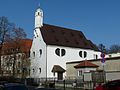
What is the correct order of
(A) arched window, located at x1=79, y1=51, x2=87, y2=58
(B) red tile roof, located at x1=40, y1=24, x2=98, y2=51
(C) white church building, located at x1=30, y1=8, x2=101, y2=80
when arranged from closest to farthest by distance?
(C) white church building, located at x1=30, y1=8, x2=101, y2=80
(B) red tile roof, located at x1=40, y1=24, x2=98, y2=51
(A) arched window, located at x1=79, y1=51, x2=87, y2=58

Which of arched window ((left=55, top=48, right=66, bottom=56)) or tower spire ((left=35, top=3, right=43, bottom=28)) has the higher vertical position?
tower spire ((left=35, top=3, right=43, bottom=28))

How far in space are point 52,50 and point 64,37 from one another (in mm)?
7203

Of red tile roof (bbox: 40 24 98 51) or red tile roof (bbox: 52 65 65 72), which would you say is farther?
red tile roof (bbox: 40 24 98 51)

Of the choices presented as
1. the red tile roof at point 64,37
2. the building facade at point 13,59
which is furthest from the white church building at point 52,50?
the building facade at point 13,59

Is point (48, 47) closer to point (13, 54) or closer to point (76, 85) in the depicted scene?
point (13, 54)

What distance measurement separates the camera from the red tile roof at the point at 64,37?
74.4 meters

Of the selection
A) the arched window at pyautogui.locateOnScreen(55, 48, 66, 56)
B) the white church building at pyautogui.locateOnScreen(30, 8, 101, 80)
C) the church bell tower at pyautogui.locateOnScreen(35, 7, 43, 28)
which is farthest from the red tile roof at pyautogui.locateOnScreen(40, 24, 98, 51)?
the arched window at pyautogui.locateOnScreen(55, 48, 66, 56)

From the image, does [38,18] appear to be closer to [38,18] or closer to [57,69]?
[38,18]

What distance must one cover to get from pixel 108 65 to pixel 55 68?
19.0m

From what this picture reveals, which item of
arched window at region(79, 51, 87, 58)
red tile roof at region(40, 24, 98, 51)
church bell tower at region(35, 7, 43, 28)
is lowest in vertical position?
arched window at region(79, 51, 87, 58)

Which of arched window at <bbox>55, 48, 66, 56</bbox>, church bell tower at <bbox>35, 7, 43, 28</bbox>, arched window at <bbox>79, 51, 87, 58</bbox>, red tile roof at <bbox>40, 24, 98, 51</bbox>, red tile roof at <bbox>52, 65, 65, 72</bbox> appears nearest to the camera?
red tile roof at <bbox>52, 65, 65, 72</bbox>

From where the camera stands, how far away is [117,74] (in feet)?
165

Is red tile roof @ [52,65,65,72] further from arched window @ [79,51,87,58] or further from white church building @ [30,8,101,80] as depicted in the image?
arched window @ [79,51,87,58]

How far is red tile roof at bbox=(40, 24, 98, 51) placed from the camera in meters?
74.4
